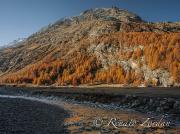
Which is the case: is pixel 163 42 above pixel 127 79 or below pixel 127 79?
above

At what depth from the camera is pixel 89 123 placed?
34844 mm

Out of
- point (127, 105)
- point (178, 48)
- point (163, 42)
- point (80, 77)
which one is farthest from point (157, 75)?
point (127, 105)

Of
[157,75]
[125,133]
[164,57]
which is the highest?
[164,57]

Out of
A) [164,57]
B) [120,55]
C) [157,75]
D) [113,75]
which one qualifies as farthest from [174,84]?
[120,55]

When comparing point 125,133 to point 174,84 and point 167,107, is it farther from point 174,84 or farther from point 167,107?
point 174,84

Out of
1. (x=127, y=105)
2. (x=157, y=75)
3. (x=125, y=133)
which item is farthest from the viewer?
(x=157, y=75)

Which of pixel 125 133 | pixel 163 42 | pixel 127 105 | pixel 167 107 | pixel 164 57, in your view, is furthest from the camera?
pixel 163 42

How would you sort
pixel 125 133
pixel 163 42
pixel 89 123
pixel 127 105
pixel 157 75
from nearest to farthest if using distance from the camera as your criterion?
1. pixel 125 133
2. pixel 89 123
3. pixel 127 105
4. pixel 157 75
5. pixel 163 42

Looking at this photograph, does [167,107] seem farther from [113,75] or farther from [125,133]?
[113,75]

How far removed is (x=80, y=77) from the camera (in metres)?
183

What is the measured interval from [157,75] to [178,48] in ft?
77.7

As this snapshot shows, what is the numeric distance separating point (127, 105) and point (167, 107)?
10632 millimetres

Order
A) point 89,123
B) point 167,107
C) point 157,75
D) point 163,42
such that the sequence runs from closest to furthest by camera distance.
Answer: point 89,123, point 167,107, point 157,75, point 163,42

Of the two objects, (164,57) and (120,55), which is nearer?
(164,57)
